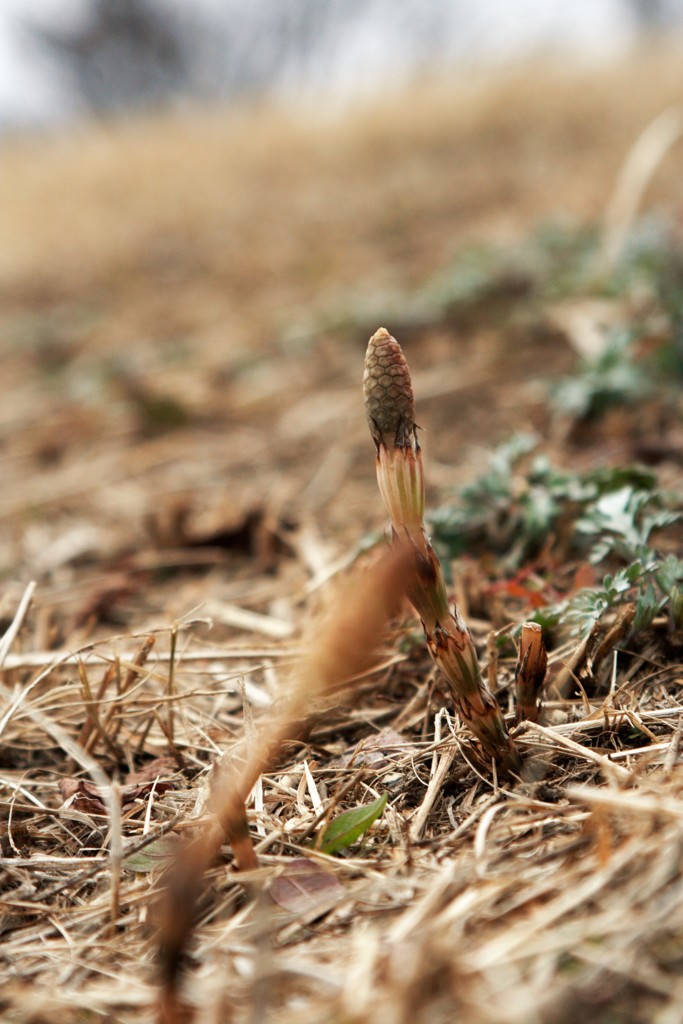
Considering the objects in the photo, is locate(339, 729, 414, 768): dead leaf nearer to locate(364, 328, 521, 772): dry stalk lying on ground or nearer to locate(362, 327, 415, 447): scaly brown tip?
locate(364, 328, 521, 772): dry stalk lying on ground

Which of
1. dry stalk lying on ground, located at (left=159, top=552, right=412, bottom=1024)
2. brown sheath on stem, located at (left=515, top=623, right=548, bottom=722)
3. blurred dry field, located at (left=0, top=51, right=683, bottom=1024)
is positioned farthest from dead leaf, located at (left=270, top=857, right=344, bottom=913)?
brown sheath on stem, located at (left=515, top=623, right=548, bottom=722)

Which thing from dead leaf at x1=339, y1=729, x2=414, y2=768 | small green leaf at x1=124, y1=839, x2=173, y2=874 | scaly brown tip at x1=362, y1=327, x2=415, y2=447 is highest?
scaly brown tip at x1=362, y1=327, x2=415, y2=447

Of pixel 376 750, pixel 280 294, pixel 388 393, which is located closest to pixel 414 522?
pixel 388 393

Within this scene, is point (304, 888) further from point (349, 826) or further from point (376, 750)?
point (376, 750)

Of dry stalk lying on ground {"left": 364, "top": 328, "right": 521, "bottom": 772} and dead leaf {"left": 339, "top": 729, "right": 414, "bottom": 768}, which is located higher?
dry stalk lying on ground {"left": 364, "top": 328, "right": 521, "bottom": 772}

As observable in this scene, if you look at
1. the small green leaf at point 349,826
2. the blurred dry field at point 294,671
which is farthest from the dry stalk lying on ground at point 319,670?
the small green leaf at point 349,826

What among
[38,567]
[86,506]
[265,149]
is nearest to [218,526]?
[38,567]

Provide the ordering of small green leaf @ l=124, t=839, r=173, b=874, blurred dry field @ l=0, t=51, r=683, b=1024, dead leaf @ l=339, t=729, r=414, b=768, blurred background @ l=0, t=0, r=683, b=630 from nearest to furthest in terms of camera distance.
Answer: blurred dry field @ l=0, t=51, r=683, b=1024
small green leaf @ l=124, t=839, r=173, b=874
dead leaf @ l=339, t=729, r=414, b=768
blurred background @ l=0, t=0, r=683, b=630
